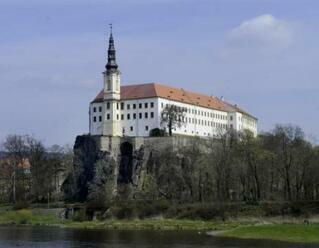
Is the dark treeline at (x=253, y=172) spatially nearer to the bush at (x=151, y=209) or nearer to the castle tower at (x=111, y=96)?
the bush at (x=151, y=209)

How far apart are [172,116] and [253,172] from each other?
1719 inches

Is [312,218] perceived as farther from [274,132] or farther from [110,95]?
[110,95]

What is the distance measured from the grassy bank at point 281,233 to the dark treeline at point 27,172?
6028 cm

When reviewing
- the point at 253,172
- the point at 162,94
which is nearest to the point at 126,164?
the point at 162,94

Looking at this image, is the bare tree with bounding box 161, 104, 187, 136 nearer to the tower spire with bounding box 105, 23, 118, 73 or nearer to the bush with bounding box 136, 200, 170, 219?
the tower spire with bounding box 105, 23, 118, 73

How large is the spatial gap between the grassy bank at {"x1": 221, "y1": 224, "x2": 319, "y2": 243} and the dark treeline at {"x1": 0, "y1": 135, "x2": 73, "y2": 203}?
6028cm

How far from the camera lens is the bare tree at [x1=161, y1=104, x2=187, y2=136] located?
141000 mm

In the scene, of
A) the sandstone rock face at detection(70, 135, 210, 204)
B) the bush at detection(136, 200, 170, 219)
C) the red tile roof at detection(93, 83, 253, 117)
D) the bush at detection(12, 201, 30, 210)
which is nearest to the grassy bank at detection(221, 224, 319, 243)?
the bush at detection(136, 200, 170, 219)

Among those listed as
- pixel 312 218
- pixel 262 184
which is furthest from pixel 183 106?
pixel 312 218

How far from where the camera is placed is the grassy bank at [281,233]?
63200 mm

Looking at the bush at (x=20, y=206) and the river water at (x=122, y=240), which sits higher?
the bush at (x=20, y=206)

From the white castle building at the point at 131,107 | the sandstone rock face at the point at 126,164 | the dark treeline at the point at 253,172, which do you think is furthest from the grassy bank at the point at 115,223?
the white castle building at the point at 131,107

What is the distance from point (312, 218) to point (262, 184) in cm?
2029

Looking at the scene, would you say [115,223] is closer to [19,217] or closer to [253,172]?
[19,217]
